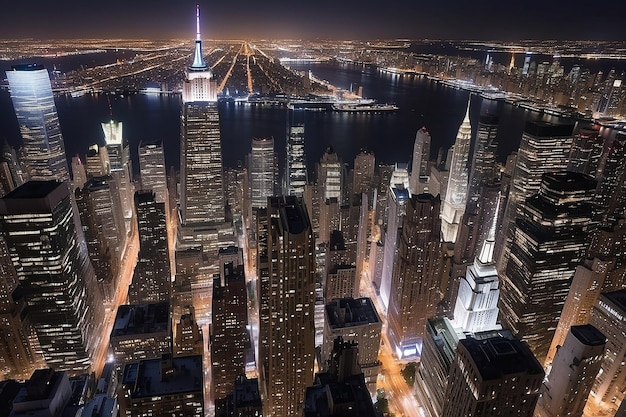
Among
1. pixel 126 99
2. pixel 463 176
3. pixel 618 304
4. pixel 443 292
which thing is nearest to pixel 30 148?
pixel 126 99

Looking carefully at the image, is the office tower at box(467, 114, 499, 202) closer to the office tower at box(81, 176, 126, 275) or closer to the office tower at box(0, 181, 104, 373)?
the office tower at box(81, 176, 126, 275)

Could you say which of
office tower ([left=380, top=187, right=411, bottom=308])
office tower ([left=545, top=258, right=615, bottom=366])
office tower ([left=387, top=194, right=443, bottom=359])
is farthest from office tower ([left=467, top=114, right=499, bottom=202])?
office tower ([left=387, top=194, right=443, bottom=359])

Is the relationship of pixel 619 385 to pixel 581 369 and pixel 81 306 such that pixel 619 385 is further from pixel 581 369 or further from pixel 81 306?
pixel 81 306

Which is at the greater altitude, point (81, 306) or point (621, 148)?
point (621, 148)

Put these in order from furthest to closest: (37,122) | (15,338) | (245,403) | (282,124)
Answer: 1. (282,124)
2. (37,122)
3. (15,338)
4. (245,403)

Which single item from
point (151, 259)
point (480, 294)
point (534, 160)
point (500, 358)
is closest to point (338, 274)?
point (480, 294)

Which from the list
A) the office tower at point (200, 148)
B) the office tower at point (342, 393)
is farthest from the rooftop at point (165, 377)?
the office tower at point (200, 148)

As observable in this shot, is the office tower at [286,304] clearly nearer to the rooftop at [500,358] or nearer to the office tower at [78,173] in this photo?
the rooftop at [500,358]

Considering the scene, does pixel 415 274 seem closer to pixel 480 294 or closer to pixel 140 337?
pixel 480 294
